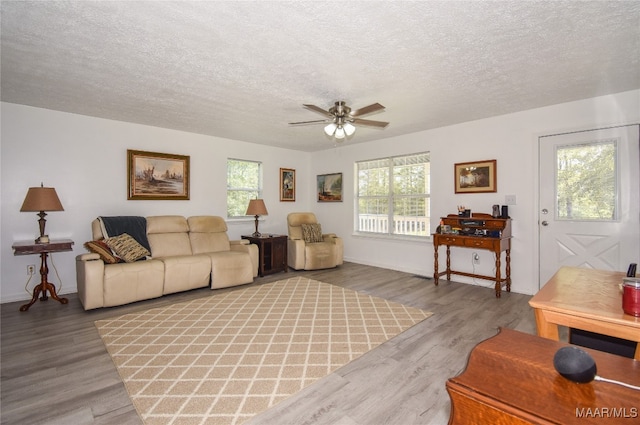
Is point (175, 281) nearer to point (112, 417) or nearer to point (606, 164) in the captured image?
point (112, 417)

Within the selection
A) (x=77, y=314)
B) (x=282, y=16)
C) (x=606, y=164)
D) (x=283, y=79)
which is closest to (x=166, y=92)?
(x=283, y=79)


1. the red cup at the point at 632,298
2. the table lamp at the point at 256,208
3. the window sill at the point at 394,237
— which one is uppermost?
the table lamp at the point at 256,208

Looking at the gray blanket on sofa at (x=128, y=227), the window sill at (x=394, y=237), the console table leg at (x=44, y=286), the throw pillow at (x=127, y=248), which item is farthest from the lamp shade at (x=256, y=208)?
the console table leg at (x=44, y=286)

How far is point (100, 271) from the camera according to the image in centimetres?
347

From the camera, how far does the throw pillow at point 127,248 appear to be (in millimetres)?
3885

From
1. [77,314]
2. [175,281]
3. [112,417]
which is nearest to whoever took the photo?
[112,417]

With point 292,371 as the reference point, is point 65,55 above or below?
above

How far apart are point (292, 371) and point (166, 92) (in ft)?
10.5

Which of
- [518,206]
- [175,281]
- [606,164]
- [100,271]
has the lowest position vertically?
[175,281]

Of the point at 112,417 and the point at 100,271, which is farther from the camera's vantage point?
the point at 100,271

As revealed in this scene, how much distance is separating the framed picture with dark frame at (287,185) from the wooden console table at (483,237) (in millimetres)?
3406

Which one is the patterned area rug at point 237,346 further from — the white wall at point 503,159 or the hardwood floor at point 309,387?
the white wall at point 503,159

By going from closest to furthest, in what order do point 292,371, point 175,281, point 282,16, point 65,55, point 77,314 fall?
point 282,16
point 292,371
point 65,55
point 77,314
point 175,281

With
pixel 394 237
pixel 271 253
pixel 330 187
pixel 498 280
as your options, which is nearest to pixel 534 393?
pixel 498 280
